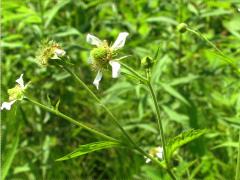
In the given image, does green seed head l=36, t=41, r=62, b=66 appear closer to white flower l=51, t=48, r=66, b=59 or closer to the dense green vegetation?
white flower l=51, t=48, r=66, b=59

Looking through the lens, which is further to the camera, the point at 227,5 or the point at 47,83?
the point at 47,83

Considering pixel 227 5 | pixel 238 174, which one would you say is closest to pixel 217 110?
pixel 227 5

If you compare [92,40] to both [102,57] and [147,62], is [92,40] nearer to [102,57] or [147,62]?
[102,57]

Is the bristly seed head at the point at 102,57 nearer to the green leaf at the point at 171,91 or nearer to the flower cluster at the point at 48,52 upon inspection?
the flower cluster at the point at 48,52

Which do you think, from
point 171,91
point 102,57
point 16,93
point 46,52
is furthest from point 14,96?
point 171,91

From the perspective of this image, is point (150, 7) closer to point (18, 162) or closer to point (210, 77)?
point (210, 77)

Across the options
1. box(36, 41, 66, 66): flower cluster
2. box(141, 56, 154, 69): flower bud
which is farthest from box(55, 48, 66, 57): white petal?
box(141, 56, 154, 69): flower bud
